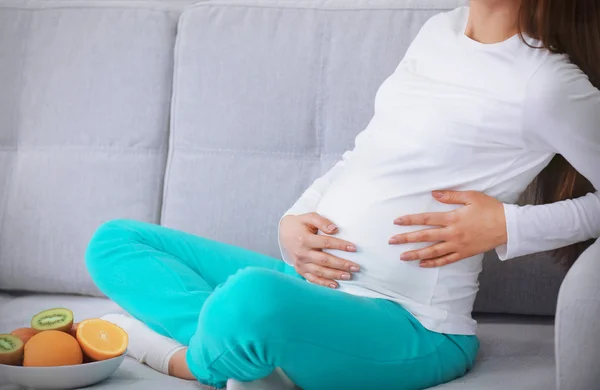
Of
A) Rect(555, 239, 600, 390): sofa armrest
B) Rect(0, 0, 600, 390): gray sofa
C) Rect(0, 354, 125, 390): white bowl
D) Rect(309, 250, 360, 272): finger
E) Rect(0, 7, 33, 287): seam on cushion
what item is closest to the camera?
Rect(555, 239, 600, 390): sofa armrest

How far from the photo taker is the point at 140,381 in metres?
1.15

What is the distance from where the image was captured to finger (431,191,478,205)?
115 cm

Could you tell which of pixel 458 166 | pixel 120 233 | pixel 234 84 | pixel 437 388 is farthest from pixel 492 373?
pixel 234 84

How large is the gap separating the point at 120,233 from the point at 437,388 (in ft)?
1.87

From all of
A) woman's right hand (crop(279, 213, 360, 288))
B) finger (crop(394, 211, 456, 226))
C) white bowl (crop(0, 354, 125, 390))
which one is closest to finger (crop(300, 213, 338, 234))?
woman's right hand (crop(279, 213, 360, 288))

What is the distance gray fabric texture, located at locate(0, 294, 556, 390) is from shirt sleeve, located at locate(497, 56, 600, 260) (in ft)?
0.57

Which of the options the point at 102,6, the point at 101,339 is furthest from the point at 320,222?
the point at 102,6

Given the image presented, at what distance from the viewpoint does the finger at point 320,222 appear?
1.21 metres

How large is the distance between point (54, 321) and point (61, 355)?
0.12 meters

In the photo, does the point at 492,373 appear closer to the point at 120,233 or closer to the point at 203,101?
the point at 120,233

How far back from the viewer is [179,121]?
1.58 m

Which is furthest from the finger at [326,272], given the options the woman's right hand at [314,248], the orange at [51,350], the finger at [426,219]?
the orange at [51,350]

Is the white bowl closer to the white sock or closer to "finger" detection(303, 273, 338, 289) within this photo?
the white sock

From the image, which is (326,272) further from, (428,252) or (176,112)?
(176,112)
